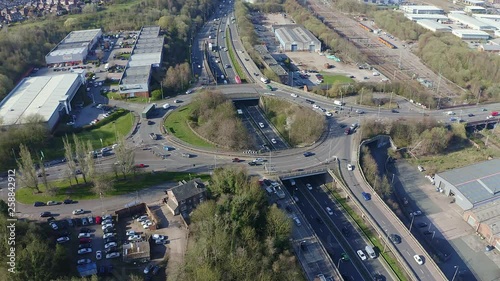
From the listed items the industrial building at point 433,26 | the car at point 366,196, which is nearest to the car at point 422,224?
the car at point 366,196

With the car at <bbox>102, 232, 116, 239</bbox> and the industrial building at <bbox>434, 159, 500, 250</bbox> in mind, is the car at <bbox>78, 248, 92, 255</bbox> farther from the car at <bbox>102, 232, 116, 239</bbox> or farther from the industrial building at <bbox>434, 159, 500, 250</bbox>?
the industrial building at <bbox>434, 159, 500, 250</bbox>

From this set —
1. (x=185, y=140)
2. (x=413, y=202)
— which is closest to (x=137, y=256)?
(x=185, y=140)

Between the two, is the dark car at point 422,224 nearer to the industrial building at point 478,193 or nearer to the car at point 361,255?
the industrial building at point 478,193

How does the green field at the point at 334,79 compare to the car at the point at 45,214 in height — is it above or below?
above

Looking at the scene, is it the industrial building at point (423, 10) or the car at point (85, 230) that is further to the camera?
the industrial building at point (423, 10)

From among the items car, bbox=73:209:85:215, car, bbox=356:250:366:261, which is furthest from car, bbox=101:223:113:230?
car, bbox=356:250:366:261
